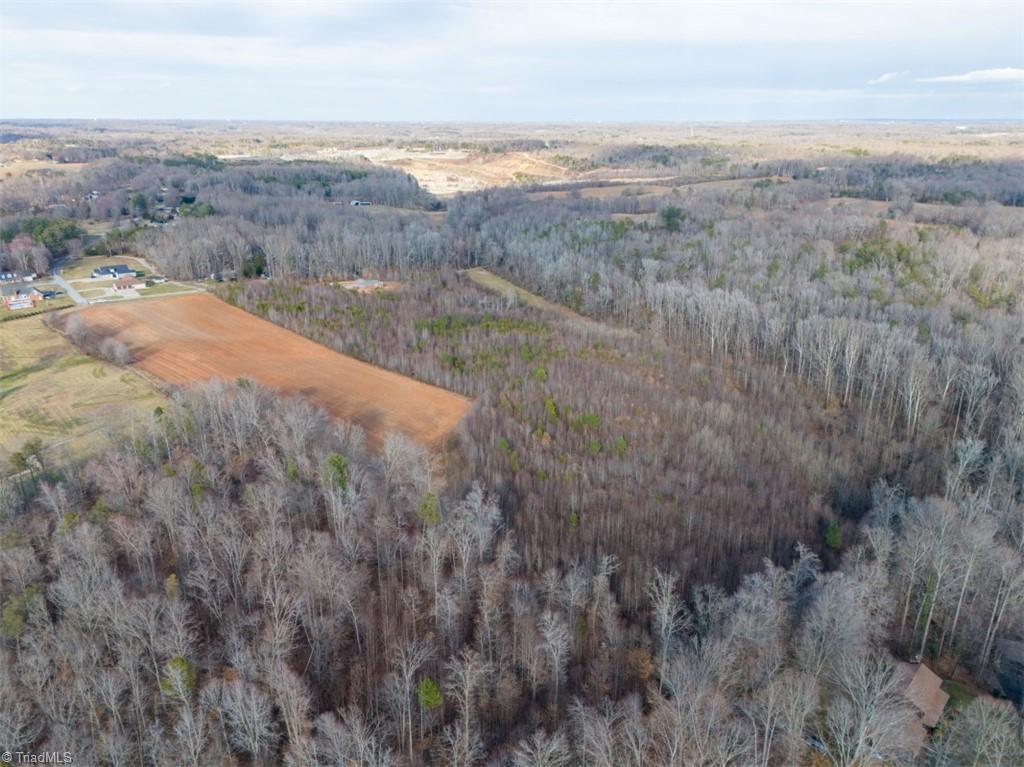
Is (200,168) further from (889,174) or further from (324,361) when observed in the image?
(889,174)

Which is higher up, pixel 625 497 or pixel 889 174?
pixel 889 174

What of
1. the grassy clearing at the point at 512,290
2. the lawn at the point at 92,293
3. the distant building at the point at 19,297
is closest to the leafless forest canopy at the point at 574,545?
the grassy clearing at the point at 512,290

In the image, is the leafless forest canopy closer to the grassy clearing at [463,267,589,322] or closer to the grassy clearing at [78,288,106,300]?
the grassy clearing at [463,267,589,322]

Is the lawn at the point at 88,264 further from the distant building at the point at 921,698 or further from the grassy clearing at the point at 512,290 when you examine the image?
the distant building at the point at 921,698

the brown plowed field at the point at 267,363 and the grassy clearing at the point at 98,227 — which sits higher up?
the grassy clearing at the point at 98,227

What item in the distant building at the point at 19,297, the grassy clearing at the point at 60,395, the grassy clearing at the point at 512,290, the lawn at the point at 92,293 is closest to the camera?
the grassy clearing at the point at 60,395

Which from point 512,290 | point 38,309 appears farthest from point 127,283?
point 512,290

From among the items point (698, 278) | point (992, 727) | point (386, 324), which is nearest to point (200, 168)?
point (386, 324)
